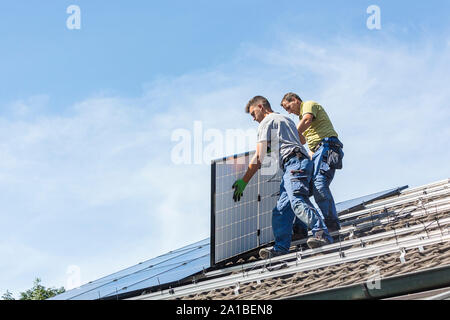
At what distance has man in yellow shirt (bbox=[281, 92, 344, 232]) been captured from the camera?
25.2ft

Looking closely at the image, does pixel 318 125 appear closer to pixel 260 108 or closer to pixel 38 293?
pixel 260 108

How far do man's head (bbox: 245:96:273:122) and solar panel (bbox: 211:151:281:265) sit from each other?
0.55m

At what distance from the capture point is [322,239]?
267 inches

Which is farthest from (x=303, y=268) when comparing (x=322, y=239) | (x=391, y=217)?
(x=391, y=217)

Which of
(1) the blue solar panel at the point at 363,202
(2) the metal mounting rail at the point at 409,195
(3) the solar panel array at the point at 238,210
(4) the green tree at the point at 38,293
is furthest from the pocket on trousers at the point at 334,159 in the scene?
(4) the green tree at the point at 38,293

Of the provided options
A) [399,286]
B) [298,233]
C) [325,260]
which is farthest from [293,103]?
[399,286]

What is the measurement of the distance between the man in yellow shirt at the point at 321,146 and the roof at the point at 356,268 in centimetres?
37

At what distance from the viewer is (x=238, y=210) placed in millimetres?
7648

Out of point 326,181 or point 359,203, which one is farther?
point 359,203

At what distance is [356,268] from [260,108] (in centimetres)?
257

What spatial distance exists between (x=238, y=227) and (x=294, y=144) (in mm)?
1291

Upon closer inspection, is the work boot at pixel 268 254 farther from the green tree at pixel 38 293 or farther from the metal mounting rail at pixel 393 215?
the green tree at pixel 38 293
